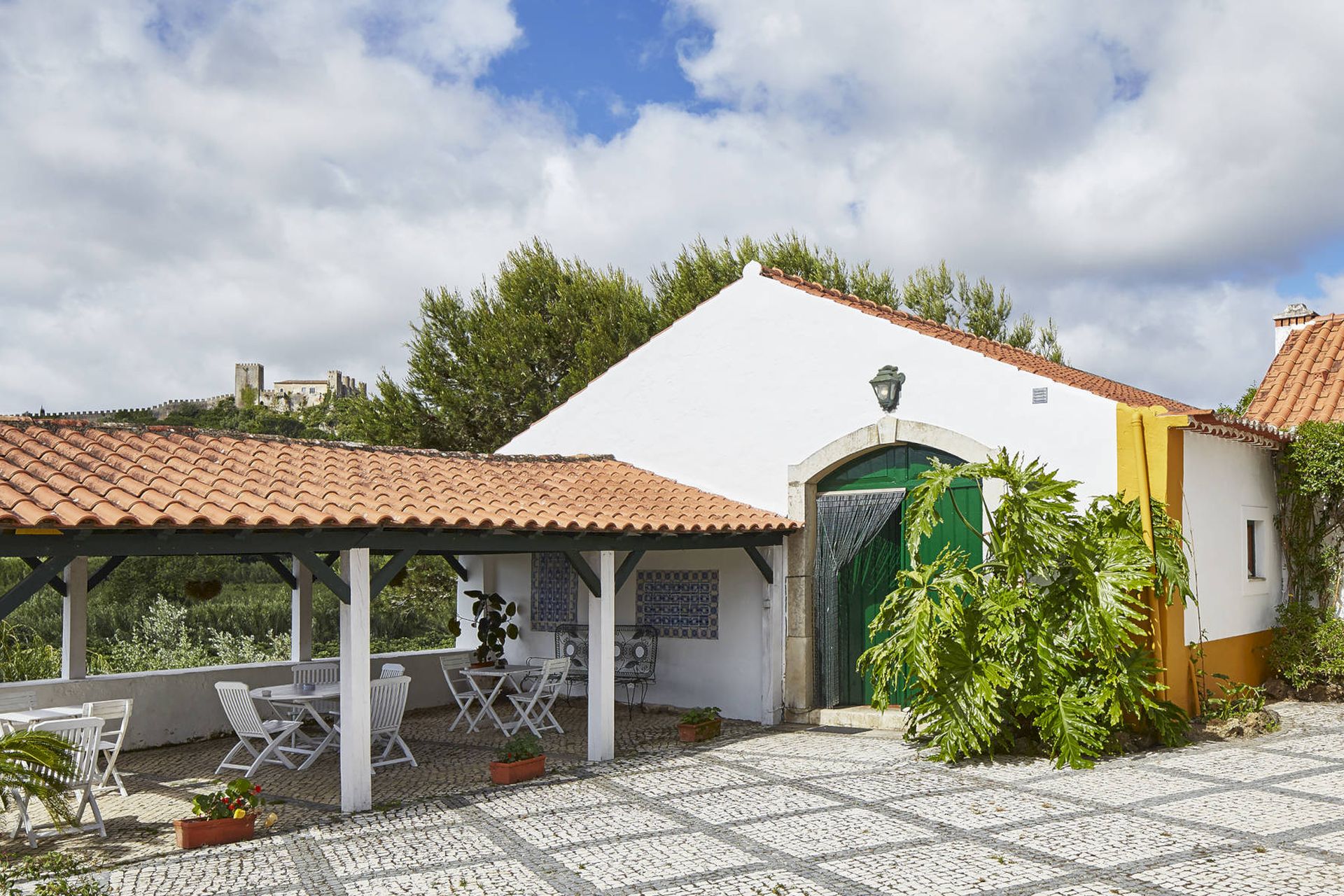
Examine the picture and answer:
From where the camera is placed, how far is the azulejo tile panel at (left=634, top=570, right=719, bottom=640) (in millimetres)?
11367

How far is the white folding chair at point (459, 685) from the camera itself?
10195mm

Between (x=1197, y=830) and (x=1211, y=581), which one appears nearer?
(x=1197, y=830)

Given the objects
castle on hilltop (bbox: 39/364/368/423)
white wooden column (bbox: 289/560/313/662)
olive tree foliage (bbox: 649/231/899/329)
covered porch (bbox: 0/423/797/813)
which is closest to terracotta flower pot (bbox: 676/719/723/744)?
covered porch (bbox: 0/423/797/813)

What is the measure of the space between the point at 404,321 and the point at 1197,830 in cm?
2079

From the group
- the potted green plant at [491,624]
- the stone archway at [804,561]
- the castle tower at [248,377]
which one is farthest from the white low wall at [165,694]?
the castle tower at [248,377]

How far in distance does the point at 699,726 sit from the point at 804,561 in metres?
2.16

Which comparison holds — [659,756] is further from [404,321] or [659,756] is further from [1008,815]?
[404,321]

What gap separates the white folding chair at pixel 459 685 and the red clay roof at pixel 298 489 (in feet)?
7.23

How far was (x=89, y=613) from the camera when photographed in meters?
17.3

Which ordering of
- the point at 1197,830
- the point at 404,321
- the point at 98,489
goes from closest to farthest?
the point at 1197,830
the point at 98,489
the point at 404,321

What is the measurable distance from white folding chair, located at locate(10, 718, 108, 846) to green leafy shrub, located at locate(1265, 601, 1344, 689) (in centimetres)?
1108

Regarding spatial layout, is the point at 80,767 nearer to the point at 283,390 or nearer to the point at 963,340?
the point at 963,340

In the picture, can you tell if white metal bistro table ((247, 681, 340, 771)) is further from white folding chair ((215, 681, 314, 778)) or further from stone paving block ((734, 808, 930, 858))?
stone paving block ((734, 808, 930, 858))

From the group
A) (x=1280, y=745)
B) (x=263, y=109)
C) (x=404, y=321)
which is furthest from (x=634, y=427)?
(x=404, y=321)
